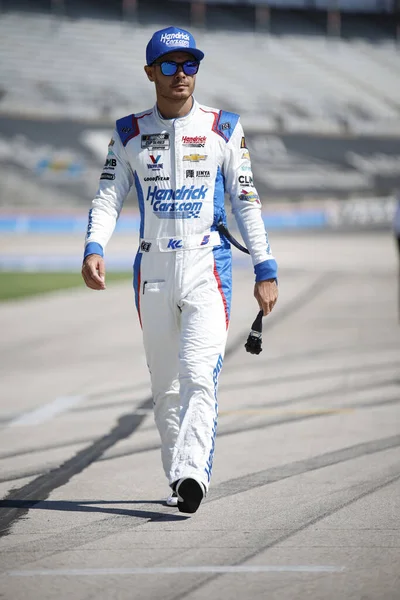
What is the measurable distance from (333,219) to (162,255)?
37.9 metres

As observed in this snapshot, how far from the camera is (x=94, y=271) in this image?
438cm

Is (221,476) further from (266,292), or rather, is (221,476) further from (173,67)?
(173,67)

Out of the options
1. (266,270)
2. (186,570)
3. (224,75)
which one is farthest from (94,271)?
(224,75)

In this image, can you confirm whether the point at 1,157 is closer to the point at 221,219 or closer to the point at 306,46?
the point at 306,46

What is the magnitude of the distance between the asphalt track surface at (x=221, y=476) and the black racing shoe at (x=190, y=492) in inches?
3.2

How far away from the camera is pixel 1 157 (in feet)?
143

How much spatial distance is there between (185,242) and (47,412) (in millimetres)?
3242

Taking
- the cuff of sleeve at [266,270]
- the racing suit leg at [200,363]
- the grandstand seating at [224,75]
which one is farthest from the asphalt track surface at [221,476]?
the grandstand seating at [224,75]

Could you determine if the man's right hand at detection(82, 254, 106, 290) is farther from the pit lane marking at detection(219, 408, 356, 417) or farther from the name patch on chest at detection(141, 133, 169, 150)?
the pit lane marking at detection(219, 408, 356, 417)

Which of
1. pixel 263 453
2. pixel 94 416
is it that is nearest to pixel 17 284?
pixel 94 416

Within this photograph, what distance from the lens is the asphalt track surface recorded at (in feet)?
11.5

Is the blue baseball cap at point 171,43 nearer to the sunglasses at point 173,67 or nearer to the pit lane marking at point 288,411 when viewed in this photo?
the sunglasses at point 173,67

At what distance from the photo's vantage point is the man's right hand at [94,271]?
4383mm

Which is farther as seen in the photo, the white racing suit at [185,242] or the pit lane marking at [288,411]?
the pit lane marking at [288,411]
